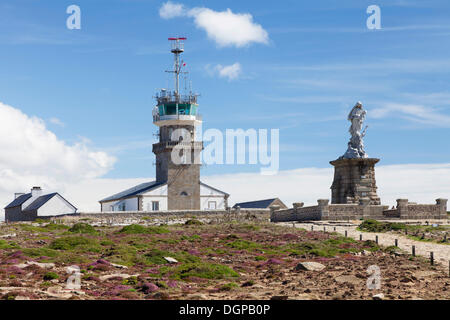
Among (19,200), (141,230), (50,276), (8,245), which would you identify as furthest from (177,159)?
(50,276)

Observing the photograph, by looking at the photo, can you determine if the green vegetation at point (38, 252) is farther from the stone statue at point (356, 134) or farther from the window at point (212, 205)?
the window at point (212, 205)

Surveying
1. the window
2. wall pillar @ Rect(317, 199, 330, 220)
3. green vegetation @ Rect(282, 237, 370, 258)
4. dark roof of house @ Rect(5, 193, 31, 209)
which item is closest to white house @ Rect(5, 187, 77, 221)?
dark roof of house @ Rect(5, 193, 31, 209)

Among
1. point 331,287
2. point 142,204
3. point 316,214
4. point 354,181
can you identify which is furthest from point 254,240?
point 142,204

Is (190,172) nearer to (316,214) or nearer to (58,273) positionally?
(316,214)

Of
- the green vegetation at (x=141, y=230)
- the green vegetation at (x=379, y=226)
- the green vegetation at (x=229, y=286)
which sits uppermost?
the green vegetation at (x=379, y=226)

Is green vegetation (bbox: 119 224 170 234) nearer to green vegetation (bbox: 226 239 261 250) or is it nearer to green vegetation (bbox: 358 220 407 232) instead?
green vegetation (bbox: 226 239 261 250)

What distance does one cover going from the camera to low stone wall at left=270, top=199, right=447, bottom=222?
50.8 meters

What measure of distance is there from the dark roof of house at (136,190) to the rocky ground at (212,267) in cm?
3225

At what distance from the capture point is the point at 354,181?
53.3 metres

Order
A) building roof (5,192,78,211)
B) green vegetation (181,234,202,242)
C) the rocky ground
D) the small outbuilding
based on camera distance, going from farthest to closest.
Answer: the small outbuilding → building roof (5,192,78,211) → green vegetation (181,234,202,242) → the rocky ground

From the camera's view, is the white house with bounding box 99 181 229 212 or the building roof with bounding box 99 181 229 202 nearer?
the white house with bounding box 99 181 229 212

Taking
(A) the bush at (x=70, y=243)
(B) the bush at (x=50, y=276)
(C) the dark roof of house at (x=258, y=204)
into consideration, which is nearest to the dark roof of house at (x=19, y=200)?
(C) the dark roof of house at (x=258, y=204)

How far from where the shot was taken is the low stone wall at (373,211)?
167ft

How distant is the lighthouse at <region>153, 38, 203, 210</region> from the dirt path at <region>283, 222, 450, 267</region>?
28.7 meters
